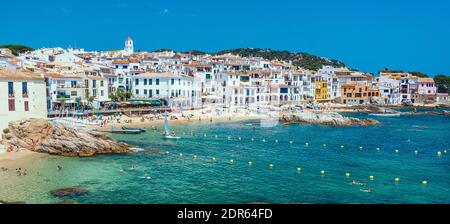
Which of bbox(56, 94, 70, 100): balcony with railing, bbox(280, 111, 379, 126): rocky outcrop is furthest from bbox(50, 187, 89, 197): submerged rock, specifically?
bbox(280, 111, 379, 126): rocky outcrop

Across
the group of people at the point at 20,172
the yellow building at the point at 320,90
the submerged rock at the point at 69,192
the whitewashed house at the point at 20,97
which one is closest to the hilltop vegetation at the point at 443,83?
the yellow building at the point at 320,90

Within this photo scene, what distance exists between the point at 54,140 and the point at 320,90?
82293mm

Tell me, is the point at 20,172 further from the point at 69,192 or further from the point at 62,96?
the point at 62,96

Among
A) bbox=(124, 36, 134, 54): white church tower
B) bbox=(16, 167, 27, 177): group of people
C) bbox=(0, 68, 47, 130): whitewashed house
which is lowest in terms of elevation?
bbox=(16, 167, 27, 177): group of people

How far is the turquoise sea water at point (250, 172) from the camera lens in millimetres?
23984

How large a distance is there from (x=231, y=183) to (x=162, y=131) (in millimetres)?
25804

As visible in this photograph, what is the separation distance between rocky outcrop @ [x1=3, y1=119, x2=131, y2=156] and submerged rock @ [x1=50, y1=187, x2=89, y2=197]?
10.8 m

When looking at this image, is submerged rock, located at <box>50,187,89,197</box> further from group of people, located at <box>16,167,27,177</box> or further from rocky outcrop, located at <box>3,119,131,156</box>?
rocky outcrop, located at <box>3,119,131,156</box>

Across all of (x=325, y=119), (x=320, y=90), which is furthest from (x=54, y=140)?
(x=320, y=90)

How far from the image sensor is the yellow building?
352 ft

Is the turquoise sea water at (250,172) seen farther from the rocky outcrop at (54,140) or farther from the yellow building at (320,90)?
the yellow building at (320,90)
